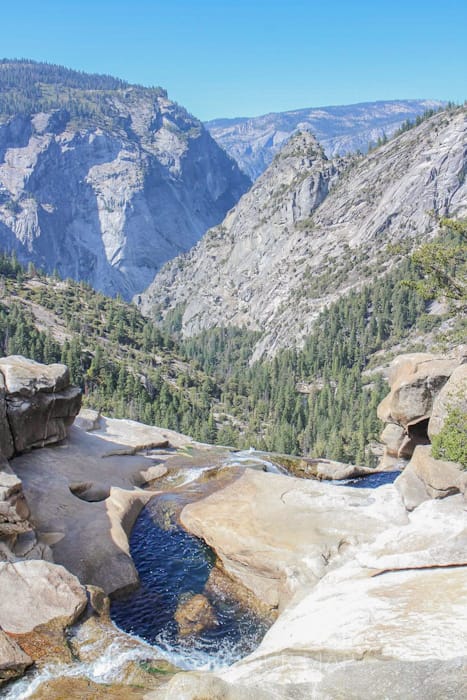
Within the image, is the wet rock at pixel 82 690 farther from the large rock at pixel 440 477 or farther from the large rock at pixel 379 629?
the large rock at pixel 440 477

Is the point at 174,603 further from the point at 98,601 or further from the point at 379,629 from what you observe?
the point at 379,629

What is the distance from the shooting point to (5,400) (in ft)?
140

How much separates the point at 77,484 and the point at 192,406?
95.9m

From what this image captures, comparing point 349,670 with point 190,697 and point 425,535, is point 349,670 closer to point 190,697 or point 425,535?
point 190,697

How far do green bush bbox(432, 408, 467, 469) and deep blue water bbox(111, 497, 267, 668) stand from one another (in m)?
14.6

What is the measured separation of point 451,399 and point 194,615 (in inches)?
827

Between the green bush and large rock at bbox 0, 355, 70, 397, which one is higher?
large rock at bbox 0, 355, 70, 397

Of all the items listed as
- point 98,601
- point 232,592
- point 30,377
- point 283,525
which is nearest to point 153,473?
point 30,377

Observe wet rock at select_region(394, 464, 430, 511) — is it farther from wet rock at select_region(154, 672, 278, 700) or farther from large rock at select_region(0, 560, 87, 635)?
wet rock at select_region(154, 672, 278, 700)

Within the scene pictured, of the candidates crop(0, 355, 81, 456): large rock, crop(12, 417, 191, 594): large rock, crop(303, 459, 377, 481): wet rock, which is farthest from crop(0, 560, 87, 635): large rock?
crop(303, 459, 377, 481): wet rock

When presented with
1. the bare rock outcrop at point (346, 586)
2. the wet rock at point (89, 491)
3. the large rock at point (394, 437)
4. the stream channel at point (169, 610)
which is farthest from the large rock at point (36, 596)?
the large rock at point (394, 437)

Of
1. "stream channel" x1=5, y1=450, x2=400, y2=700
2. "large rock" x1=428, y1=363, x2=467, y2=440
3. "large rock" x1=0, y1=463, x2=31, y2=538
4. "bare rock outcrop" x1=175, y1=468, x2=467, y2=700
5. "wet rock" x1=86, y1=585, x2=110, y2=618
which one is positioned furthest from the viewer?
"large rock" x1=428, y1=363, x2=467, y2=440

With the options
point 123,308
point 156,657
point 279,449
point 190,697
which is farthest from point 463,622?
point 123,308

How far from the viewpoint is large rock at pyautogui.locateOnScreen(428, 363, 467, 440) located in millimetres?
35781
